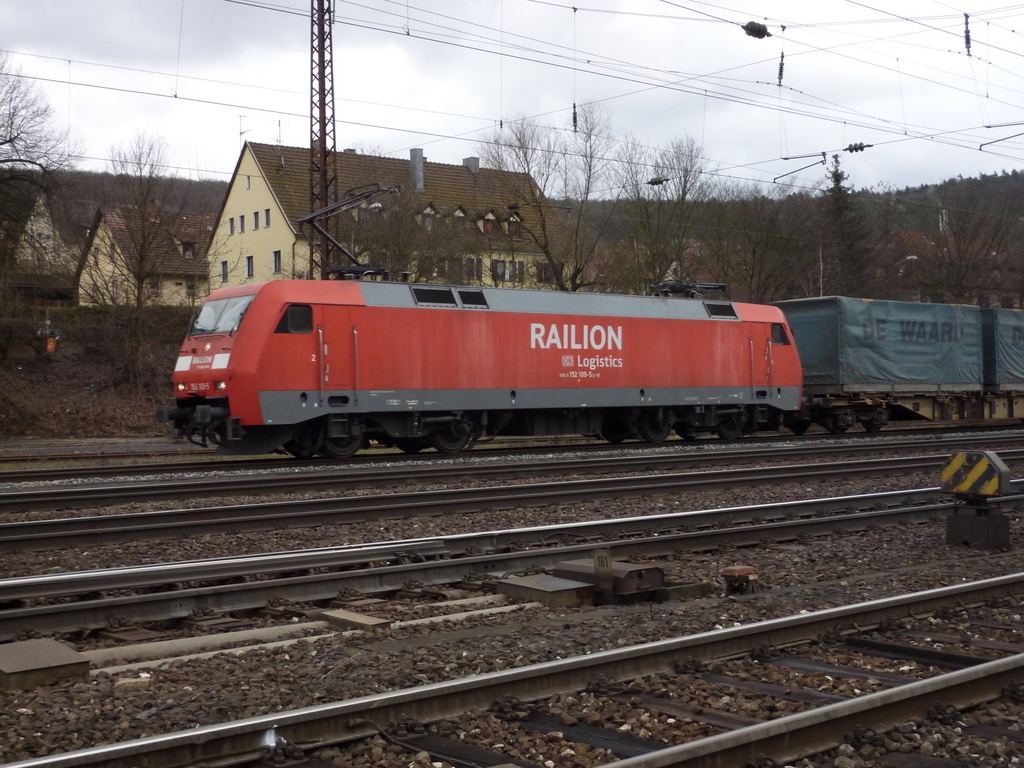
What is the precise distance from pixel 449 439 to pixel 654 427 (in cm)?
543

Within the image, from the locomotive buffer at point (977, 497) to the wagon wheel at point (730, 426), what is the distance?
14070mm

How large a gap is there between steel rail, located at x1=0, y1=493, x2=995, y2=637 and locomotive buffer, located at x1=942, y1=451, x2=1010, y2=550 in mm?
2388

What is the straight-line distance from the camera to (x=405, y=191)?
122ft

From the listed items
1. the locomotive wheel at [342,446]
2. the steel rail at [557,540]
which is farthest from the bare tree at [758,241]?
the steel rail at [557,540]

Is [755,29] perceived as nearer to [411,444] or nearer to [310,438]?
[411,444]

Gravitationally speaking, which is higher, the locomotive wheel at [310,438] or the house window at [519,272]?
the house window at [519,272]

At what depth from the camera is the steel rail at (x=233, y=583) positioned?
649cm

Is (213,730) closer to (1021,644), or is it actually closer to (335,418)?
(1021,644)

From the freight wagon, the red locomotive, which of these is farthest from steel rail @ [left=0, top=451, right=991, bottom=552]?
the freight wagon

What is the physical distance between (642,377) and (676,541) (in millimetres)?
12269

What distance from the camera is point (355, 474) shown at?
15086 millimetres

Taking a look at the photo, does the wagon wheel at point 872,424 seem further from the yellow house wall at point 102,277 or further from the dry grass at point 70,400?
the yellow house wall at point 102,277

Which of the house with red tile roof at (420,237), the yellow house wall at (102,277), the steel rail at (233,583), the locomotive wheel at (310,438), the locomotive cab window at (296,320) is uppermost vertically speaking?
the house with red tile roof at (420,237)

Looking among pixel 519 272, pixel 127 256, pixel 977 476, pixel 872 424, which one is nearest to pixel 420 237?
pixel 519 272
